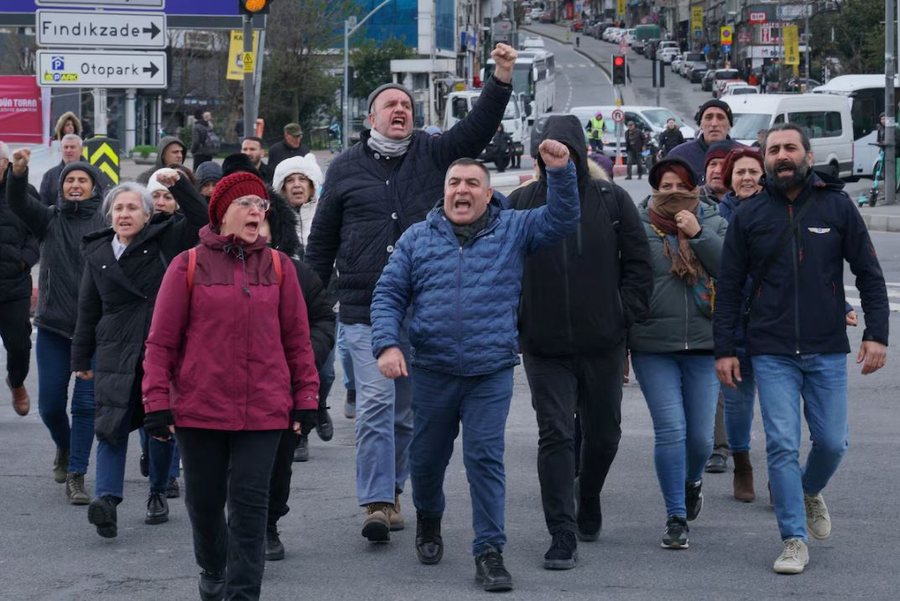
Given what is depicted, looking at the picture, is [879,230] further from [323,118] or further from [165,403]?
[323,118]

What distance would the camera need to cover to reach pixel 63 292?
328 inches

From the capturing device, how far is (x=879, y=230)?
25.7m

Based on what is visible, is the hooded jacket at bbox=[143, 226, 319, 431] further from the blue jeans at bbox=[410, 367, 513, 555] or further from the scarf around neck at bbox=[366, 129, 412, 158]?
the scarf around neck at bbox=[366, 129, 412, 158]

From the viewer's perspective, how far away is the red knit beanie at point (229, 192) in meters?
5.82

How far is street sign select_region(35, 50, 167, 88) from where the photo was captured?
15.1 m

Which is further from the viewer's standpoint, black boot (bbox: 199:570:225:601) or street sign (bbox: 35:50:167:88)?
street sign (bbox: 35:50:167:88)

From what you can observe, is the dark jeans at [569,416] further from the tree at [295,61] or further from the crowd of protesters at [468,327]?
the tree at [295,61]

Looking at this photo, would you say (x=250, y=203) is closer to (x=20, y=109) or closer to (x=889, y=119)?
(x=20, y=109)

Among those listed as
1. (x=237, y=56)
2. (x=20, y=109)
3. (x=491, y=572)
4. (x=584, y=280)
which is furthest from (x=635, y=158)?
(x=491, y=572)

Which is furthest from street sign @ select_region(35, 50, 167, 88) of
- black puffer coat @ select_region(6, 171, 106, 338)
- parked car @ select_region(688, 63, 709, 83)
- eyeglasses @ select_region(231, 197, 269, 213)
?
parked car @ select_region(688, 63, 709, 83)

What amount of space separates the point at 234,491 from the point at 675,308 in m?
2.43

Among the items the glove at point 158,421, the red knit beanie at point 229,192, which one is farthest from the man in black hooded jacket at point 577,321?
the glove at point 158,421

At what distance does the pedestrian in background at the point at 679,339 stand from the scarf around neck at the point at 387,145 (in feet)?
3.83

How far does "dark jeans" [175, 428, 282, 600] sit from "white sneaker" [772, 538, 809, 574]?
2.18 meters
